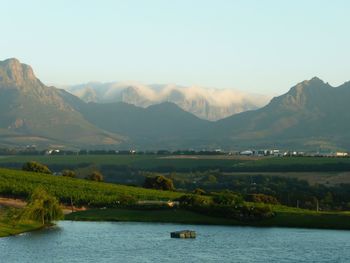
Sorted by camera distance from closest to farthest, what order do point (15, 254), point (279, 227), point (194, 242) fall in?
point (15, 254) → point (194, 242) → point (279, 227)

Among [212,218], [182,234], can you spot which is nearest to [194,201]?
[212,218]

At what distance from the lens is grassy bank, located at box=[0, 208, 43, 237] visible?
368 feet

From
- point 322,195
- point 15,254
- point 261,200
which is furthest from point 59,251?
point 322,195

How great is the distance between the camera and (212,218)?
13625cm

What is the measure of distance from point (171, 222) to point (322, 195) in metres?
50.3

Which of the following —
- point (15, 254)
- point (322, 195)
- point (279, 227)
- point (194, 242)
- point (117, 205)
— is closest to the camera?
point (15, 254)

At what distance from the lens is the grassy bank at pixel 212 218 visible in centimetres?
13200

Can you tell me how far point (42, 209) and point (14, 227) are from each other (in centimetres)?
834

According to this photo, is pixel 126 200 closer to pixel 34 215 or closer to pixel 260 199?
pixel 260 199

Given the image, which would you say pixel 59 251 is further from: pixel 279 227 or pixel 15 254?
pixel 279 227

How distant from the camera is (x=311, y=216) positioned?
135500mm

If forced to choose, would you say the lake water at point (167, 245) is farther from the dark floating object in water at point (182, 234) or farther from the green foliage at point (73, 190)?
the green foliage at point (73, 190)

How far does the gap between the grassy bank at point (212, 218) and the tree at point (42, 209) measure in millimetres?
11023

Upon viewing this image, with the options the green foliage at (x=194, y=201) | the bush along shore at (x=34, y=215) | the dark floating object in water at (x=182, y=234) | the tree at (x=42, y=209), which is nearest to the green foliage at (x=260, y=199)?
the green foliage at (x=194, y=201)
